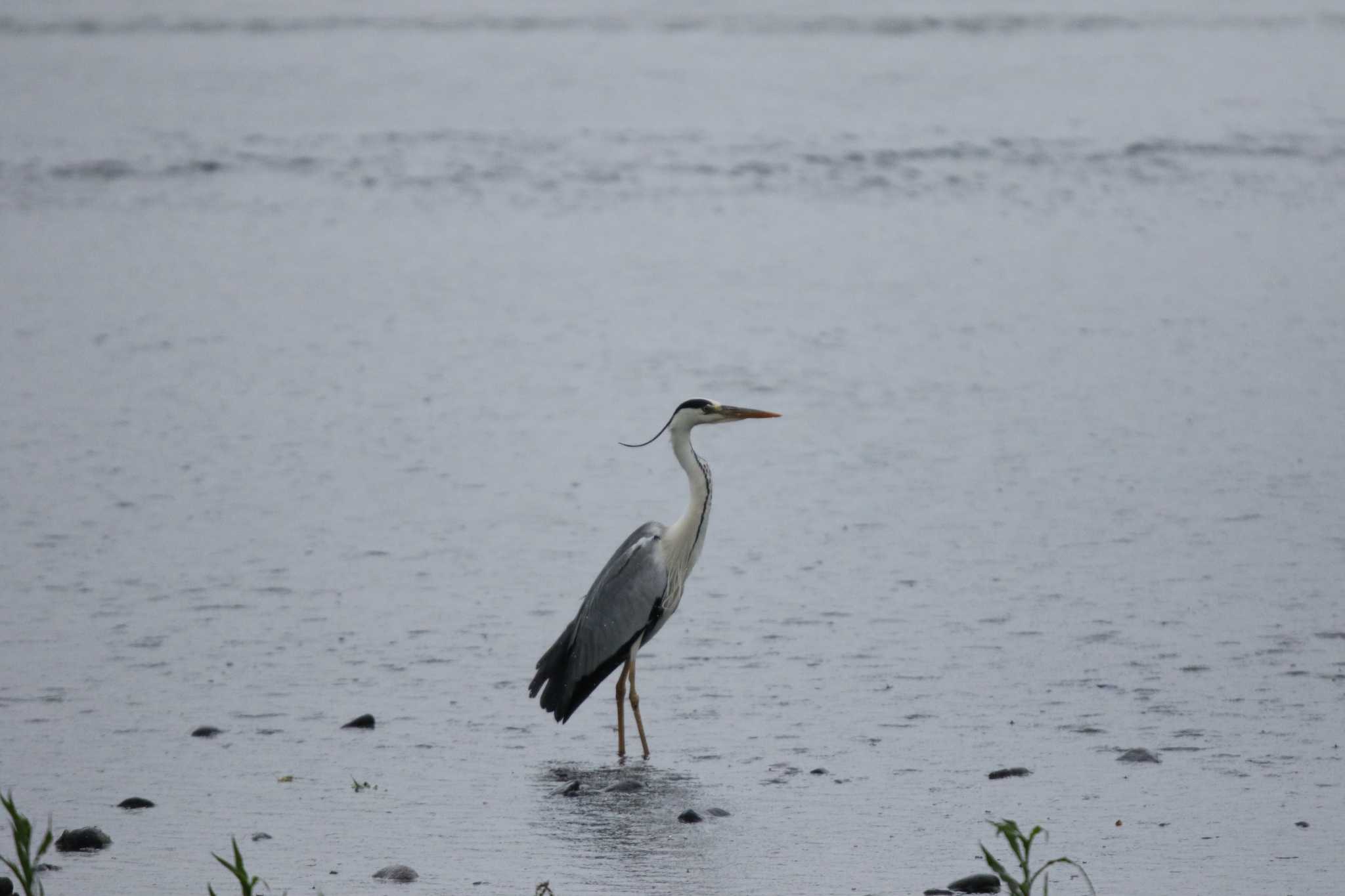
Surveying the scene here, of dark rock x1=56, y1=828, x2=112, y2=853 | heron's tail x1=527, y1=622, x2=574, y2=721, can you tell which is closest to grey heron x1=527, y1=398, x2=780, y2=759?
heron's tail x1=527, y1=622, x2=574, y2=721

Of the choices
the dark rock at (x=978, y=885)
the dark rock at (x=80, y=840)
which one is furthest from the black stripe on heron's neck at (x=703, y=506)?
the dark rock at (x=80, y=840)

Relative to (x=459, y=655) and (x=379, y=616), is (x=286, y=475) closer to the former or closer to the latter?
(x=379, y=616)

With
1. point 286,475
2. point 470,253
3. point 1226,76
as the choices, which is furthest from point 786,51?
point 286,475

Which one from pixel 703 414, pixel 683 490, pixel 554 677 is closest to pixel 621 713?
pixel 554 677

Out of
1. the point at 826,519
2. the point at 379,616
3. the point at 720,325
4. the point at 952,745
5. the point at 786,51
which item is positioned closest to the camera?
the point at 952,745

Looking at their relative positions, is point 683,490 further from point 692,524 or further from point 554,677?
point 554,677

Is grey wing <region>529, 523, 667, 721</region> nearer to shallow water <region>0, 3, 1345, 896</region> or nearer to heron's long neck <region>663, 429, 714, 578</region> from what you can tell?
heron's long neck <region>663, 429, 714, 578</region>

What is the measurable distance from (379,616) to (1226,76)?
26.6m

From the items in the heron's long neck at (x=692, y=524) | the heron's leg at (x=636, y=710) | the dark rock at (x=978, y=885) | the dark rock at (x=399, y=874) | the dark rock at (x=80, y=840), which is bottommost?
the dark rock at (x=978, y=885)

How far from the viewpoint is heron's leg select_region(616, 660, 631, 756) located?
6.98 metres

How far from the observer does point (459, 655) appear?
816cm

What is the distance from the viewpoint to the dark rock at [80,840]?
232 inches

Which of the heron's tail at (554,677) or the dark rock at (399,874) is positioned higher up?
the heron's tail at (554,677)

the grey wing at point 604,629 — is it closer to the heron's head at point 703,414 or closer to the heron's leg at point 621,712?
the heron's leg at point 621,712
